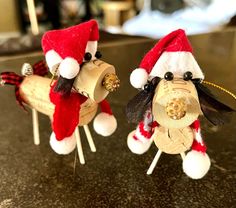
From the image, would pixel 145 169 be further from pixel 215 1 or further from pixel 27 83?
pixel 215 1

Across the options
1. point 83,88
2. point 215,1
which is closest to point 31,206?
point 83,88

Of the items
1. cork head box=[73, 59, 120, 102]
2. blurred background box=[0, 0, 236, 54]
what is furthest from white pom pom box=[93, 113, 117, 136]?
blurred background box=[0, 0, 236, 54]

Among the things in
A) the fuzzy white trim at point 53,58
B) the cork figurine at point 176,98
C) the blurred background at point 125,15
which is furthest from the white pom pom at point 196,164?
the blurred background at point 125,15

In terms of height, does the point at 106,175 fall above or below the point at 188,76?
below

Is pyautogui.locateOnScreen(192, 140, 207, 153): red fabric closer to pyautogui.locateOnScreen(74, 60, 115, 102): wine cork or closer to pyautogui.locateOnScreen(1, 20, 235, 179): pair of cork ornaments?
pyautogui.locateOnScreen(1, 20, 235, 179): pair of cork ornaments

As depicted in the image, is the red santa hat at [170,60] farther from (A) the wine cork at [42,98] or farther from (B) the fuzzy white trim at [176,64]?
(A) the wine cork at [42,98]

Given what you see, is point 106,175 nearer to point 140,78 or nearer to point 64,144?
point 64,144

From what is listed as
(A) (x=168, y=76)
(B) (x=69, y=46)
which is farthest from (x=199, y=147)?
(B) (x=69, y=46)
